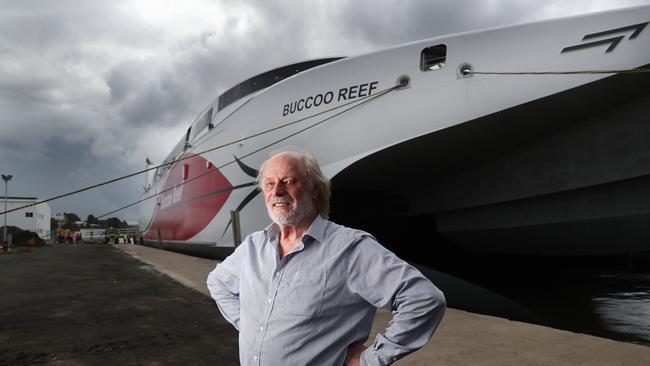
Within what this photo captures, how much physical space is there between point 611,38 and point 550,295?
4.94m

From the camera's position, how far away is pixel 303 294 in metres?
1.38

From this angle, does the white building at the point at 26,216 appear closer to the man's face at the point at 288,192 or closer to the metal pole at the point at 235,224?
the metal pole at the point at 235,224

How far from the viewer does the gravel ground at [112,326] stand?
3.59 metres

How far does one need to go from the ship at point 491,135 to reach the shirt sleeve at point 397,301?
13.4ft

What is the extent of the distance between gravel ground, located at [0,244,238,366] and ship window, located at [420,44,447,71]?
432 cm

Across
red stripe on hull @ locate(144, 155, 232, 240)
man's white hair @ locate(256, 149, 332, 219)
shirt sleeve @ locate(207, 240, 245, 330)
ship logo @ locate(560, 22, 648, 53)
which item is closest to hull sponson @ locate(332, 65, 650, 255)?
ship logo @ locate(560, 22, 648, 53)

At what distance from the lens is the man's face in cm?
156

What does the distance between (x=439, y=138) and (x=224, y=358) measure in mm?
4140

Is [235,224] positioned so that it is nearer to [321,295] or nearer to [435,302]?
[321,295]

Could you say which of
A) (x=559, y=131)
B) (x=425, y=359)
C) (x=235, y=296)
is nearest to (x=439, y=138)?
(x=559, y=131)

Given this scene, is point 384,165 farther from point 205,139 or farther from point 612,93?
point 205,139

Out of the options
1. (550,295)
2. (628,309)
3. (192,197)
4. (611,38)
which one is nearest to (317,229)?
(611,38)

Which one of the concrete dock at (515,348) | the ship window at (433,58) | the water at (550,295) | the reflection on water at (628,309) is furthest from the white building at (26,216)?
the concrete dock at (515,348)

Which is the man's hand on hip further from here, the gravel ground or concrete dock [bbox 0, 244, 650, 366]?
the gravel ground
